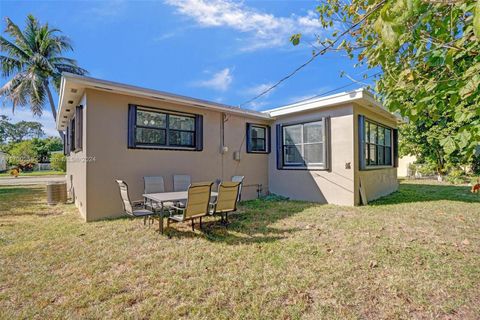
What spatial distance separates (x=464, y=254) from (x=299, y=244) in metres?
2.45

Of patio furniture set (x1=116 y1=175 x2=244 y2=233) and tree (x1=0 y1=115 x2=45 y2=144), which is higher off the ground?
tree (x1=0 y1=115 x2=45 y2=144)

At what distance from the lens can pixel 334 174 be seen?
814 cm

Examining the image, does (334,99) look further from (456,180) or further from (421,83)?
(456,180)

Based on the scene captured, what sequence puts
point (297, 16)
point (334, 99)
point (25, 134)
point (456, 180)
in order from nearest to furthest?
point (297, 16)
point (334, 99)
point (456, 180)
point (25, 134)

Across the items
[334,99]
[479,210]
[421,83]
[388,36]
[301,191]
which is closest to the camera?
[388,36]

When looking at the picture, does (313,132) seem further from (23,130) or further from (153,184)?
(23,130)

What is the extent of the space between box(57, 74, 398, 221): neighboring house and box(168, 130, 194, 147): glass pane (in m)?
0.03

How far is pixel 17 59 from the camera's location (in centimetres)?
1659

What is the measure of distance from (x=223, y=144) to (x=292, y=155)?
271cm

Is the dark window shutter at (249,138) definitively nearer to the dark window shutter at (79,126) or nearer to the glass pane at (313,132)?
the glass pane at (313,132)

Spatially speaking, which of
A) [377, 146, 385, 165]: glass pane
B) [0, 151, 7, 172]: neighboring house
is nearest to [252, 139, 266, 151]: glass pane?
[377, 146, 385, 165]: glass pane

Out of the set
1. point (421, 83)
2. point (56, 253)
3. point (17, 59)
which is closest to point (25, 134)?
point (17, 59)

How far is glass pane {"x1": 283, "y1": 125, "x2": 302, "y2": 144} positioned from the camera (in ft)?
30.2

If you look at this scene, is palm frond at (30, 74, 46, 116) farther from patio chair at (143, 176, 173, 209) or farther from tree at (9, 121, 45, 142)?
→ tree at (9, 121, 45, 142)
